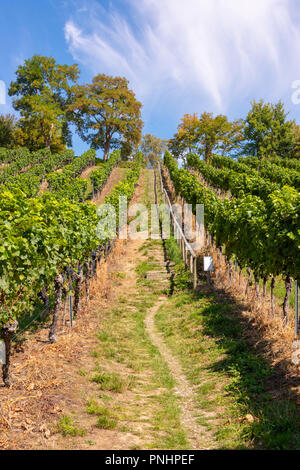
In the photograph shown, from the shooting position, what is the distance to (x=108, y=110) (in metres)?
56.6

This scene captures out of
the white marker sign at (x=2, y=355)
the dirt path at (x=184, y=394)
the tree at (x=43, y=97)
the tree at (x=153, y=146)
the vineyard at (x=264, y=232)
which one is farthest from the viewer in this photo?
the tree at (x=153, y=146)

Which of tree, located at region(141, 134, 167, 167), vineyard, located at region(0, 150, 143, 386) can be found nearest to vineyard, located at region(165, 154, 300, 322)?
vineyard, located at region(0, 150, 143, 386)

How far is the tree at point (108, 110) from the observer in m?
57.1

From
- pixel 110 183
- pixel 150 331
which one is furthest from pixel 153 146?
pixel 150 331

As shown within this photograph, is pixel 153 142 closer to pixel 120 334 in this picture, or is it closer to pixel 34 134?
pixel 34 134

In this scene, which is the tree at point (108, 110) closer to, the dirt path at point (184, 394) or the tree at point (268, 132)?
the tree at point (268, 132)

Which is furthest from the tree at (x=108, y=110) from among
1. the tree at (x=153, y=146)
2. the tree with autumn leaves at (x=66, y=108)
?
the tree at (x=153, y=146)

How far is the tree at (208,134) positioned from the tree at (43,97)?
1934 centimetres

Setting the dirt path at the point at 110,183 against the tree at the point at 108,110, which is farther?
the tree at the point at 108,110

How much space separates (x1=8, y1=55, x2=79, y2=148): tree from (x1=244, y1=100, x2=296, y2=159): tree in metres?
29.6

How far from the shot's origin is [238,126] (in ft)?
196

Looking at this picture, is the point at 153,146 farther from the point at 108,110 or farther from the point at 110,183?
the point at 110,183

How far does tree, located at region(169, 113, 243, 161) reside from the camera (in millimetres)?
58594

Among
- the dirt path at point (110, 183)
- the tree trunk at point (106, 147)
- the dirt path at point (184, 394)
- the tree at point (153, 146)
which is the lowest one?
the dirt path at point (184, 394)
